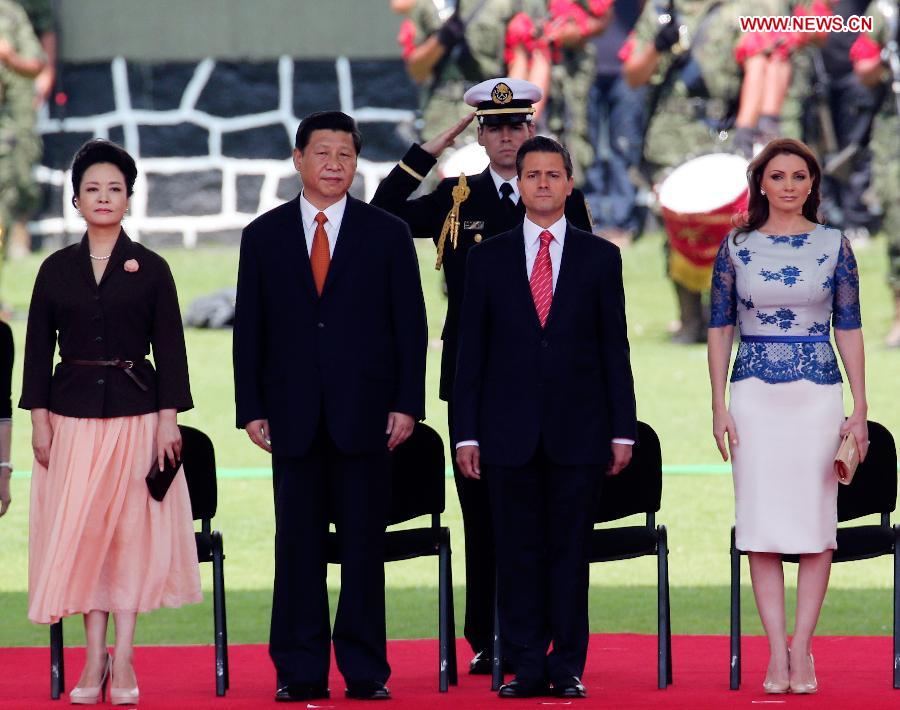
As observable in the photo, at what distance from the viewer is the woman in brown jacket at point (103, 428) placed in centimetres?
579

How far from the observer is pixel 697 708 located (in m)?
5.41

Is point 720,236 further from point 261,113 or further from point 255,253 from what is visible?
point 255,253

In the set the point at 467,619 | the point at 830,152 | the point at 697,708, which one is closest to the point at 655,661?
the point at 467,619

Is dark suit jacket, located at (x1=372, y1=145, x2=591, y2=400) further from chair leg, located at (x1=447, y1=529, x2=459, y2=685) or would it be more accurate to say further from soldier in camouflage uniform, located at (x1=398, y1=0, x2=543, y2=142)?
soldier in camouflage uniform, located at (x1=398, y1=0, x2=543, y2=142)

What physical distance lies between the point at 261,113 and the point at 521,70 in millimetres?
2343

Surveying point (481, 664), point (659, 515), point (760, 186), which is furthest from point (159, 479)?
point (659, 515)

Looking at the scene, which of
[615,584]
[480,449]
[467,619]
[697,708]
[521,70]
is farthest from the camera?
[521,70]

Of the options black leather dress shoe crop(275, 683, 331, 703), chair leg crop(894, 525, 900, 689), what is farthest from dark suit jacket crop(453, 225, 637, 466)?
chair leg crop(894, 525, 900, 689)

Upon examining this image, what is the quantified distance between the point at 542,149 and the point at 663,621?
1400mm

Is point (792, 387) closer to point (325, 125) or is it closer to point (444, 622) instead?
point (444, 622)

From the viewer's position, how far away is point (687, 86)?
52.5ft

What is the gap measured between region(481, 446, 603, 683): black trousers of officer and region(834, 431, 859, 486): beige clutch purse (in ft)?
2.16

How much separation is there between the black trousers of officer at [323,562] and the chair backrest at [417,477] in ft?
1.53

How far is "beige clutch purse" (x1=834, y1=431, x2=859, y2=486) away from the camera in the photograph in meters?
5.77
